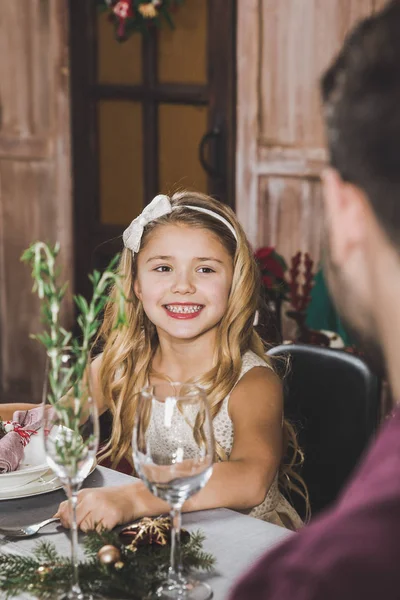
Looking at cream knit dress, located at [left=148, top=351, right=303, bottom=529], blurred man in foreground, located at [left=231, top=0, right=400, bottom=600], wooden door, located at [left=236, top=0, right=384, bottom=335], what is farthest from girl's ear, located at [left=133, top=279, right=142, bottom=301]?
wooden door, located at [left=236, top=0, right=384, bottom=335]

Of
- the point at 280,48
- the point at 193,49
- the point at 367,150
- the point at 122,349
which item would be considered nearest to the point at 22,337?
the point at 193,49

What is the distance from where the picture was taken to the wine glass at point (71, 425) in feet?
3.50

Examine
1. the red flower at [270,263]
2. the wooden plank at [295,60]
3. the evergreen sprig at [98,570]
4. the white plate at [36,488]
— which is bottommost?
the white plate at [36,488]

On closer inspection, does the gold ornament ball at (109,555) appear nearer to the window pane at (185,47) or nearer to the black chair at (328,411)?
the black chair at (328,411)

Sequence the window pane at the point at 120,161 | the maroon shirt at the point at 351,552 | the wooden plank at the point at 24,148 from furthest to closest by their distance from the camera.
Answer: the wooden plank at the point at 24,148 → the window pane at the point at 120,161 → the maroon shirt at the point at 351,552

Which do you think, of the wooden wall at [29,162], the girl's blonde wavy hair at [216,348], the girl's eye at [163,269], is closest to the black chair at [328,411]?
the girl's blonde wavy hair at [216,348]

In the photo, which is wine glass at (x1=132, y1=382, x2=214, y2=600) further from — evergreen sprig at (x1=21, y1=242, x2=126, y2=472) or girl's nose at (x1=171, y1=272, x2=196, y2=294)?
girl's nose at (x1=171, y1=272, x2=196, y2=294)

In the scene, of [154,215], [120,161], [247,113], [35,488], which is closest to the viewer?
[35,488]

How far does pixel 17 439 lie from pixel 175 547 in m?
0.52

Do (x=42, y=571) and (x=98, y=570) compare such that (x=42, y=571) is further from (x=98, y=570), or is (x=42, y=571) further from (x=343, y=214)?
(x=343, y=214)

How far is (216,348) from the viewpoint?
2066mm

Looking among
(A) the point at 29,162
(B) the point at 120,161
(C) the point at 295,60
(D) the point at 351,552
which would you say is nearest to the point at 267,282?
(C) the point at 295,60

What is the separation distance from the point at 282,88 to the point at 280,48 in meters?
0.17

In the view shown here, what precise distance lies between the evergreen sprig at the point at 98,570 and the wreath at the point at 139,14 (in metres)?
3.39
